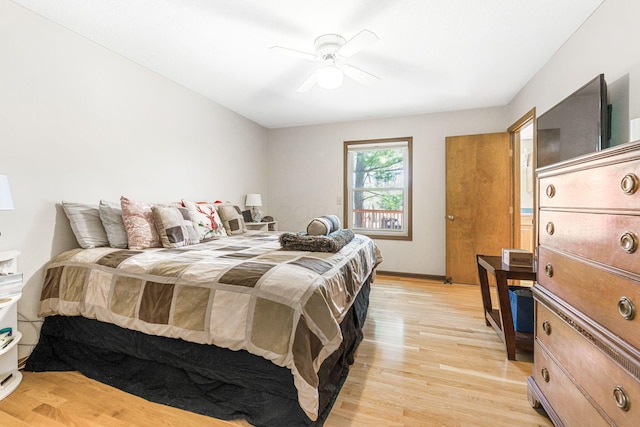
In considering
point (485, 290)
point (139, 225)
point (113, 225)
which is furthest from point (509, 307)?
point (113, 225)

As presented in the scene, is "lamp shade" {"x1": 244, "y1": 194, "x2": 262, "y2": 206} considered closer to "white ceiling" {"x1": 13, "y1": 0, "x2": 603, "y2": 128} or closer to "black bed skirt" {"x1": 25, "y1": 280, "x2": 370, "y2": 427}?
"white ceiling" {"x1": 13, "y1": 0, "x2": 603, "y2": 128}

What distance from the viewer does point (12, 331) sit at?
1.75 metres

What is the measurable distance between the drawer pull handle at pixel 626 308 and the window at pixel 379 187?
3410 mm

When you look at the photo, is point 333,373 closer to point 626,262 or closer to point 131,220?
point 626,262

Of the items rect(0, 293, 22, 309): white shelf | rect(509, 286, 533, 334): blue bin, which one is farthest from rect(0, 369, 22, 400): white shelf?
rect(509, 286, 533, 334): blue bin

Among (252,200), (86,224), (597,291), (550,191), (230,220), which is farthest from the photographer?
(252,200)

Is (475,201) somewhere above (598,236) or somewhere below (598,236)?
above

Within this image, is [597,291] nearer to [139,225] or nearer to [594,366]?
[594,366]

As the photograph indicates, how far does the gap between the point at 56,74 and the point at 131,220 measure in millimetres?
1181

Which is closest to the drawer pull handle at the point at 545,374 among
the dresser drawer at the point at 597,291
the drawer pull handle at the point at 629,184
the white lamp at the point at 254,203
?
the dresser drawer at the point at 597,291

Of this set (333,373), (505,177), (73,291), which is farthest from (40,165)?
(505,177)

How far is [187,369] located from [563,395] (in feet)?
5.90

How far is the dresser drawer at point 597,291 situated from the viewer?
870mm

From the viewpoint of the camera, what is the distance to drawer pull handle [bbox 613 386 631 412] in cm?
88
